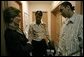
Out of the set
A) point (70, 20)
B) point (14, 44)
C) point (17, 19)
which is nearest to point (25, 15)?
point (17, 19)

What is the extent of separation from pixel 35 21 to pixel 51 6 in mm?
178

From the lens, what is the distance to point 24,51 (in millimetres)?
1166

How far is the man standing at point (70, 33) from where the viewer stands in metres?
1.13

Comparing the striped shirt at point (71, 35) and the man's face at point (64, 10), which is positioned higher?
the man's face at point (64, 10)

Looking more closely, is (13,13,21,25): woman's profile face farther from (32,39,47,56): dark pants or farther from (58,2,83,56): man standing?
(58,2,83,56): man standing

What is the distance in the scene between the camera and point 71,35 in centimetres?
117

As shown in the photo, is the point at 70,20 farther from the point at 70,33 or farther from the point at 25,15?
the point at 25,15

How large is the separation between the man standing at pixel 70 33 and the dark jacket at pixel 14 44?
29 cm

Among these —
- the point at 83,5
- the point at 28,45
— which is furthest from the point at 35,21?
the point at 83,5

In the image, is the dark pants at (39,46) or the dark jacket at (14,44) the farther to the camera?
the dark pants at (39,46)

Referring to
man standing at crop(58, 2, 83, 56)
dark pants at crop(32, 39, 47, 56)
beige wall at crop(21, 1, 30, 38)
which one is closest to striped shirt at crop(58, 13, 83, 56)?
man standing at crop(58, 2, 83, 56)

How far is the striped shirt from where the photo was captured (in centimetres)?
113

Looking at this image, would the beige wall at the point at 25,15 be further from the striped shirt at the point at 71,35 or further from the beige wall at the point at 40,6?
the striped shirt at the point at 71,35

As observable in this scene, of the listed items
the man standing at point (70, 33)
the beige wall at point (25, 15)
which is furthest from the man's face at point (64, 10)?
the beige wall at point (25, 15)
